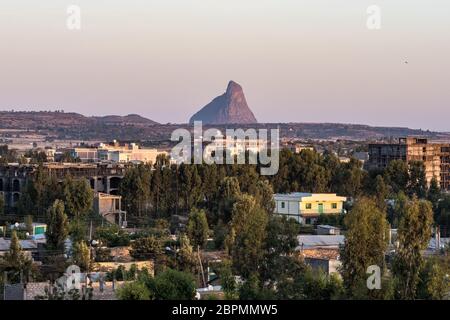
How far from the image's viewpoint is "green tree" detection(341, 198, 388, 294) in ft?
63.8

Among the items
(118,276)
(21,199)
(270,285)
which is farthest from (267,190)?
(270,285)

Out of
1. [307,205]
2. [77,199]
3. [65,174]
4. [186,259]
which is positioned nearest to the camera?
[186,259]

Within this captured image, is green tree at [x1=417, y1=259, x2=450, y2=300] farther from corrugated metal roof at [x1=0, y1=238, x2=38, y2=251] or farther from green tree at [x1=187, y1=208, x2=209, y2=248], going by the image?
corrugated metal roof at [x1=0, y1=238, x2=38, y2=251]

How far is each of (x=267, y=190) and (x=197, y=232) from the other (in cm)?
921

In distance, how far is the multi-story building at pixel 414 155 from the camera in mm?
58781

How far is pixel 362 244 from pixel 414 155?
131 ft

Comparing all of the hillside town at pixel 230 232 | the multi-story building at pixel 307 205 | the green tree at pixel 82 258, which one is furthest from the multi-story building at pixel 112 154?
the green tree at pixel 82 258

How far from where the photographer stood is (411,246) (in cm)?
2000

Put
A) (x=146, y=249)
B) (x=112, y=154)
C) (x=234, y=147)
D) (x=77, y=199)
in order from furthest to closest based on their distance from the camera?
1. (x=112, y=154)
2. (x=234, y=147)
3. (x=77, y=199)
4. (x=146, y=249)

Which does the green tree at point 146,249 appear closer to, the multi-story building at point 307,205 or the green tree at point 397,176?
the multi-story building at point 307,205

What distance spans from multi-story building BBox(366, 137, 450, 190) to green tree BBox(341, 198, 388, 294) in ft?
125

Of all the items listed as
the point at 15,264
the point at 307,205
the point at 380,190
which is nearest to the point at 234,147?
the point at 380,190

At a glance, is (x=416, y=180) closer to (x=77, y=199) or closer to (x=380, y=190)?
(x=380, y=190)

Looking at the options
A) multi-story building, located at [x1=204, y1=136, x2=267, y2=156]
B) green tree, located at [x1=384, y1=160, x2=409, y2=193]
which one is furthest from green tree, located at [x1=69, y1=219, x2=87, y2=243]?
multi-story building, located at [x1=204, y1=136, x2=267, y2=156]
